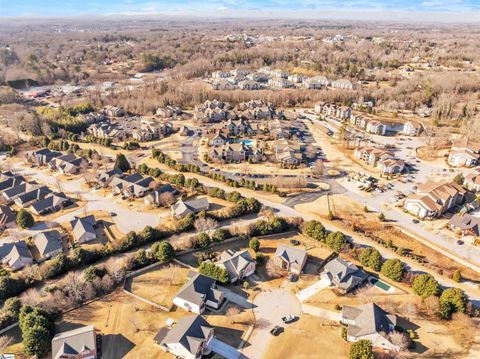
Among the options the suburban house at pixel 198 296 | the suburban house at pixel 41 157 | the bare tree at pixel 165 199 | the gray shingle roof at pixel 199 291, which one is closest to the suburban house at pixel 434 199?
the suburban house at pixel 198 296

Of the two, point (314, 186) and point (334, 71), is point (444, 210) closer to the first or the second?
point (314, 186)

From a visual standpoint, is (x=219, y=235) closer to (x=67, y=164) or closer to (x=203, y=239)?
(x=203, y=239)

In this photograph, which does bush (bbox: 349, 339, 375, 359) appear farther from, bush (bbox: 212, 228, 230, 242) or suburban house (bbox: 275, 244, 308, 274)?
bush (bbox: 212, 228, 230, 242)

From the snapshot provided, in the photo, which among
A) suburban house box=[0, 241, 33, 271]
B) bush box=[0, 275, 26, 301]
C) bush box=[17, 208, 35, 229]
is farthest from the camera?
bush box=[17, 208, 35, 229]

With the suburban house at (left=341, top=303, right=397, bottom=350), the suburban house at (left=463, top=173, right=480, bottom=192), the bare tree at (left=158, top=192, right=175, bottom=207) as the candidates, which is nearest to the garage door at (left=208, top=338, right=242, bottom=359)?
the suburban house at (left=341, top=303, right=397, bottom=350)

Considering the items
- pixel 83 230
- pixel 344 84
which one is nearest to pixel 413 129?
pixel 344 84

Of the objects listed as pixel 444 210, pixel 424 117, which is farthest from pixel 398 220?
pixel 424 117

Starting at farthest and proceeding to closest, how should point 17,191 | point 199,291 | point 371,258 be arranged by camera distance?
point 17,191 → point 371,258 → point 199,291
